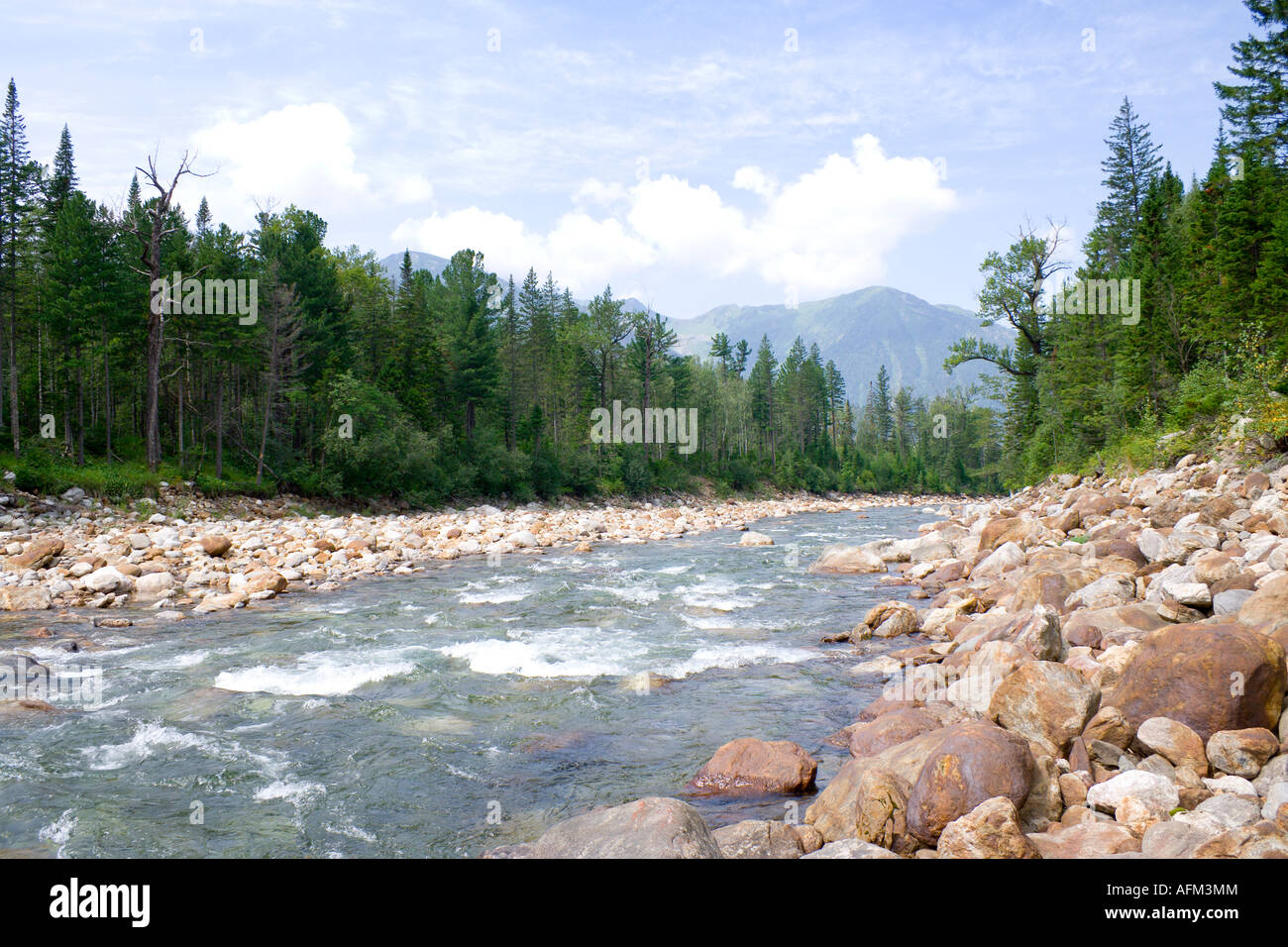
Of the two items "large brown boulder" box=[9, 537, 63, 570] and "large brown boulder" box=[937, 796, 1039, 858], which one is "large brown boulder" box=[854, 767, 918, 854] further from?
"large brown boulder" box=[9, 537, 63, 570]

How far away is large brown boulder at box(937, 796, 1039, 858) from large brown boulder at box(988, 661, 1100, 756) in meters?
1.68

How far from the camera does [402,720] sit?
8047 millimetres

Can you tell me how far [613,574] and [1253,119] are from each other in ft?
90.1

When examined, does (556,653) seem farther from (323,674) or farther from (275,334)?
(275,334)

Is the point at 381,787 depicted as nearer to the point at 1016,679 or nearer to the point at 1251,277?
the point at 1016,679

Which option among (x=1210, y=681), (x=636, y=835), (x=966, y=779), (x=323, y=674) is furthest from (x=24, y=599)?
(x=1210, y=681)

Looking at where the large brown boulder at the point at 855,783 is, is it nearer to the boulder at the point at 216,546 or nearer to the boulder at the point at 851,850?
the boulder at the point at 851,850

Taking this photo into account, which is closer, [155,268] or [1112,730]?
[1112,730]

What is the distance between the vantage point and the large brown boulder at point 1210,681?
17.8 feet

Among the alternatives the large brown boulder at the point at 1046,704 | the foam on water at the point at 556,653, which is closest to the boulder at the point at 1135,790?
the large brown boulder at the point at 1046,704

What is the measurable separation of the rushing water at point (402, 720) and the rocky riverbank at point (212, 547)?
1.57 m

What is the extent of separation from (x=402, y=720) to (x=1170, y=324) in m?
30.6
